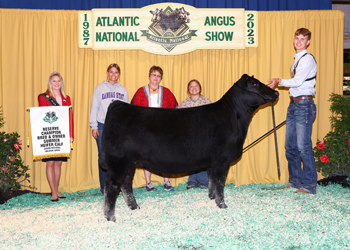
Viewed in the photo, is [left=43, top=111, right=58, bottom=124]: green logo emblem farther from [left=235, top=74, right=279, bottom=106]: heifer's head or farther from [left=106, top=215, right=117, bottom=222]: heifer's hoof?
[left=235, top=74, right=279, bottom=106]: heifer's head

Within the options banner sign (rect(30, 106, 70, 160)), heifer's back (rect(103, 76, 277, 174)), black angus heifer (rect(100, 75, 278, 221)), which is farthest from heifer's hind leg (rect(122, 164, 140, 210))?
banner sign (rect(30, 106, 70, 160))

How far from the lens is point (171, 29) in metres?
4.79

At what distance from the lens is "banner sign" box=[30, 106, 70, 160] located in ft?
13.0

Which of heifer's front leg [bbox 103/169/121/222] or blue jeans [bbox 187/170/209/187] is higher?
heifer's front leg [bbox 103/169/121/222]

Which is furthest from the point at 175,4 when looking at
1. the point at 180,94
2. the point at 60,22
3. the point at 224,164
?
the point at 224,164

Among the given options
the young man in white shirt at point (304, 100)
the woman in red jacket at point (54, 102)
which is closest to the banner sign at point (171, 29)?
the woman in red jacket at point (54, 102)

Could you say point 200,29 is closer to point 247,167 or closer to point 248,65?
point 248,65

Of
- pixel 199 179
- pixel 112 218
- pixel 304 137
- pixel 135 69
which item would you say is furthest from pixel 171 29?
pixel 112 218

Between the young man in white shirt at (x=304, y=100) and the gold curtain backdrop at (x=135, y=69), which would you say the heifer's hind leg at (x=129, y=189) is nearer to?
the gold curtain backdrop at (x=135, y=69)

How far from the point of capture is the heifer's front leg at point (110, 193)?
114 inches

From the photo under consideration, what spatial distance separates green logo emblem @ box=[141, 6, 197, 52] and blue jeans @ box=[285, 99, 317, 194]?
207 cm

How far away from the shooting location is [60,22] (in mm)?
4762

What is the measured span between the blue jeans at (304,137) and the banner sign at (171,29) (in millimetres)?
1503

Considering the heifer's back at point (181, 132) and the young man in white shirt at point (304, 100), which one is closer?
the heifer's back at point (181, 132)
